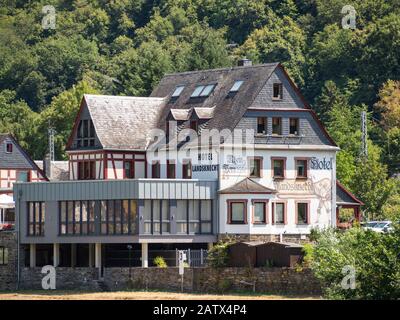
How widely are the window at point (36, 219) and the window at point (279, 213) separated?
12.7 metres

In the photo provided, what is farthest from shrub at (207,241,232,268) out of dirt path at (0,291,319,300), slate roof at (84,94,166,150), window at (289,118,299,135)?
slate roof at (84,94,166,150)

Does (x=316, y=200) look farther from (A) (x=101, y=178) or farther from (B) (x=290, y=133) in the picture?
(A) (x=101, y=178)

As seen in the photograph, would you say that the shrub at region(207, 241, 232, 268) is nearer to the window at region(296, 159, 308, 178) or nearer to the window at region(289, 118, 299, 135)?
the window at region(296, 159, 308, 178)

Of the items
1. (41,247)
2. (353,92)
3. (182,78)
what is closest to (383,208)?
(182,78)

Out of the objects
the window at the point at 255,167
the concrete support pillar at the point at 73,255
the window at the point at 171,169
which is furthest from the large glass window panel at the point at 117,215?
the window at the point at 255,167

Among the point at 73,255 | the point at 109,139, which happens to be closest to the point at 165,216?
the point at 73,255

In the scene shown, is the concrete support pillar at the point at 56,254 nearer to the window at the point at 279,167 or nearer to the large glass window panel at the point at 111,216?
the large glass window panel at the point at 111,216

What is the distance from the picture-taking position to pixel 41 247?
105m

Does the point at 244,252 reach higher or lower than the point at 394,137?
lower

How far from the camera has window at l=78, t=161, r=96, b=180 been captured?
10831cm

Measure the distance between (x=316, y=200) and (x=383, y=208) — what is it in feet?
74.2

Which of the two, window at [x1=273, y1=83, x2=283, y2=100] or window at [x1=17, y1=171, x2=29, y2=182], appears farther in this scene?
window at [x1=17, y1=171, x2=29, y2=182]

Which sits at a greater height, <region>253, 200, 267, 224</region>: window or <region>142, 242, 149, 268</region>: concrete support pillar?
<region>253, 200, 267, 224</region>: window

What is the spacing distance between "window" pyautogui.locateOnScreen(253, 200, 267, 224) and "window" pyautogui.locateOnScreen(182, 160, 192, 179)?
4539mm
